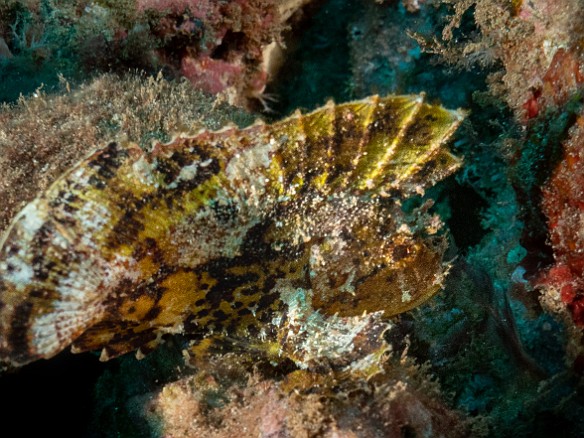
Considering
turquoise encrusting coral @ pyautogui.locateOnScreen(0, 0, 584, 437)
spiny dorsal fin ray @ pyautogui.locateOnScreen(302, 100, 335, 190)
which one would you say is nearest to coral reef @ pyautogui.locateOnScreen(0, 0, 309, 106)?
turquoise encrusting coral @ pyautogui.locateOnScreen(0, 0, 584, 437)

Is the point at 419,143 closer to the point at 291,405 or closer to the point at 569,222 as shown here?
the point at 569,222

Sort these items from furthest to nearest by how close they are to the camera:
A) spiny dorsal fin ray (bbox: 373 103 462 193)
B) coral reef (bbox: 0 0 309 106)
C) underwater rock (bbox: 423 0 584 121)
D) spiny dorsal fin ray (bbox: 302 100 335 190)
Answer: coral reef (bbox: 0 0 309 106) → underwater rock (bbox: 423 0 584 121) → spiny dorsal fin ray (bbox: 373 103 462 193) → spiny dorsal fin ray (bbox: 302 100 335 190)

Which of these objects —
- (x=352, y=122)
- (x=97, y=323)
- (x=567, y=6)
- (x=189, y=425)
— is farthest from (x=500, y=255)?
(x=97, y=323)

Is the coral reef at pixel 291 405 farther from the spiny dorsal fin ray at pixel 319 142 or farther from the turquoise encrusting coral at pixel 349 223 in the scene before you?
the spiny dorsal fin ray at pixel 319 142

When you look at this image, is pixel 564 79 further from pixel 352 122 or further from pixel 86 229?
pixel 86 229

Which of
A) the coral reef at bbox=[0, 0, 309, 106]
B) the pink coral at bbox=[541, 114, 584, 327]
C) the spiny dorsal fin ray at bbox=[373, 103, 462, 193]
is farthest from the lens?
the coral reef at bbox=[0, 0, 309, 106]

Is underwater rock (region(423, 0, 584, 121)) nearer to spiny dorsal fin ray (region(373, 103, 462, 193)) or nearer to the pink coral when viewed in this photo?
the pink coral
